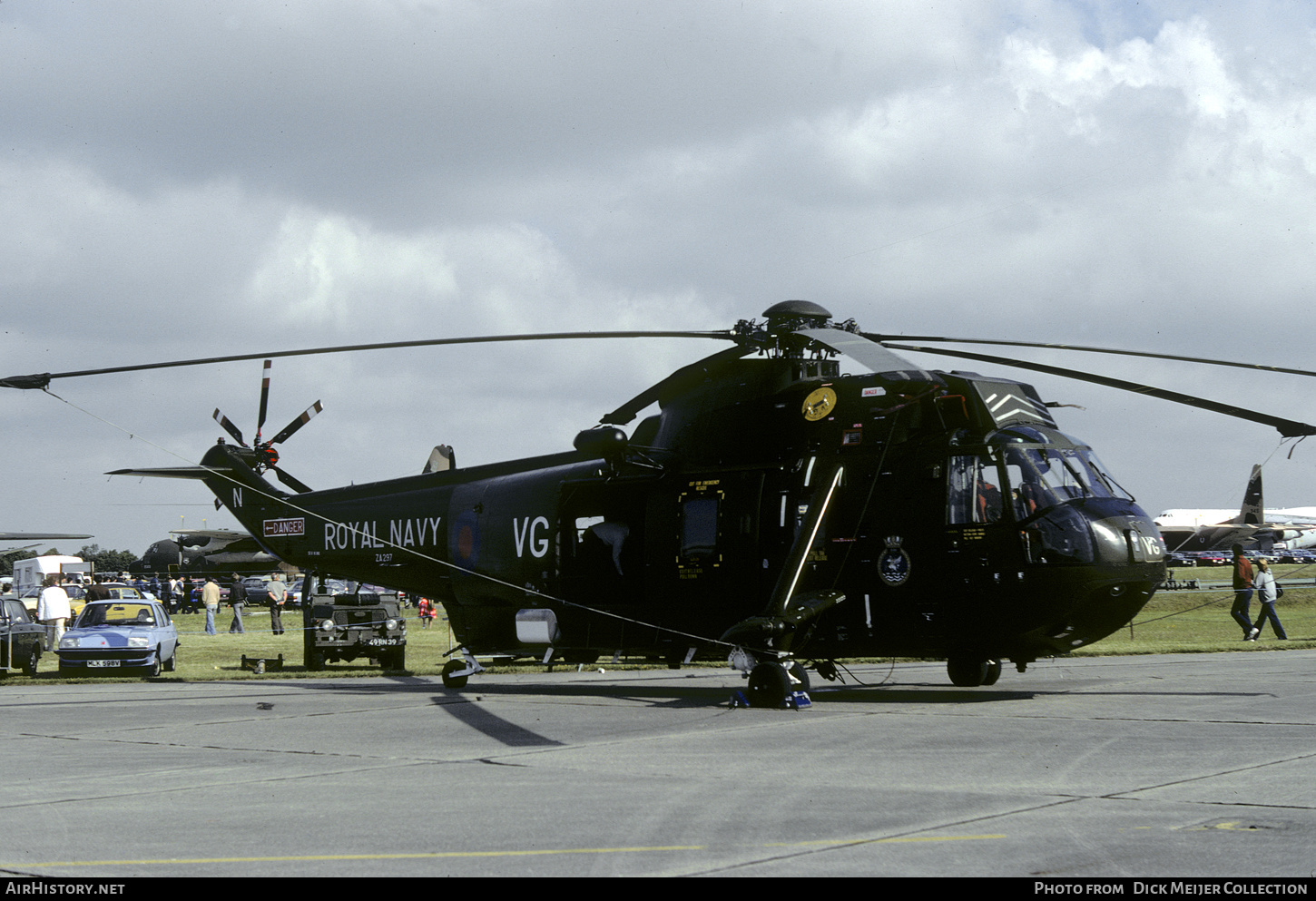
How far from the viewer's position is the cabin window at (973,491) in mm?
13383

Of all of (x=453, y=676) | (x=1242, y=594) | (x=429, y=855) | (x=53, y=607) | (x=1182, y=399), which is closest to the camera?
(x=429, y=855)

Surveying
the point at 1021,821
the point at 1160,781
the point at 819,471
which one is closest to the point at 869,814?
the point at 1021,821

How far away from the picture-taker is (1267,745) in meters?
9.65

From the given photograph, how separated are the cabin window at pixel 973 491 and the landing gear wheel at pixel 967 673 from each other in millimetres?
2883

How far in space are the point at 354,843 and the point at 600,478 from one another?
32.5 ft

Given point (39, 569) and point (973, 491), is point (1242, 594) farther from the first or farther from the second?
point (39, 569)

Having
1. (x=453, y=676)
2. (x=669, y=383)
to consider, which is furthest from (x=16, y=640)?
(x=669, y=383)

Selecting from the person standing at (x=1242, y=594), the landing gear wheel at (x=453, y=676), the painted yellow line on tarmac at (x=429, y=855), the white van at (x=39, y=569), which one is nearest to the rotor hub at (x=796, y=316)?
the landing gear wheel at (x=453, y=676)

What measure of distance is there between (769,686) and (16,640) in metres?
15.9

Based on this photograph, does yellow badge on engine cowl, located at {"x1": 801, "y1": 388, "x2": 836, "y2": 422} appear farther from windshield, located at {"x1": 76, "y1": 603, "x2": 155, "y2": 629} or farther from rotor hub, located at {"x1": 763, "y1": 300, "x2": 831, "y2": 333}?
windshield, located at {"x1": 76, "y1": 603, "x2": 155, "y2": 629}

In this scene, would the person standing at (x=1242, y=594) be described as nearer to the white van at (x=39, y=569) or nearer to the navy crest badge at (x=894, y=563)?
the navy crest badge at (x=894, y=563)

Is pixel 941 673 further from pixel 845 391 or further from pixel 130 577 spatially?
pixel 130 577

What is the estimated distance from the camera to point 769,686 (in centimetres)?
1365

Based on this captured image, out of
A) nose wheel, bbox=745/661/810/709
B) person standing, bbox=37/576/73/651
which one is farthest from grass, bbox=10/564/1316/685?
nose wheel, bbox=745/661/810/709
